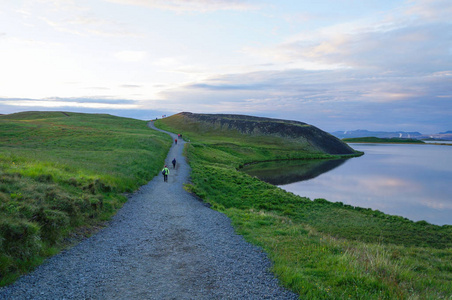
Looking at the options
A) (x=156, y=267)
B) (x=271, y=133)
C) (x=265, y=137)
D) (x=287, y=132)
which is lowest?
(x=156, y=267)

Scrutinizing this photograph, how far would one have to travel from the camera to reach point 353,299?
7316mm

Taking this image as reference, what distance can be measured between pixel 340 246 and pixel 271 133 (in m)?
107

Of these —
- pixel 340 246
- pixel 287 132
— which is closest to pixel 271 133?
pixel 287 132

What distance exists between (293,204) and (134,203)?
16.0m

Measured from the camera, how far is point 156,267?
32.5 ft

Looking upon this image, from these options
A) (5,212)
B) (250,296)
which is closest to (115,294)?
(250,296)

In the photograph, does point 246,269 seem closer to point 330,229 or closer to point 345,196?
point 330,229

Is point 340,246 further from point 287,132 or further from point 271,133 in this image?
point 287,132

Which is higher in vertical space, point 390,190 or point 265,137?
point 265,137

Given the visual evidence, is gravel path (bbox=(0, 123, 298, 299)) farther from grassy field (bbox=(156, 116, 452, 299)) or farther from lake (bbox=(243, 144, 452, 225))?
lake (bbox=(243, 144, 452, 225))

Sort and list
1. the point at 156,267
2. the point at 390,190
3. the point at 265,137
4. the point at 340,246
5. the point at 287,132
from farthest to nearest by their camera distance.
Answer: the point at 287,132 → the point at 265,137 → the point at 390,190 → the point at 340,246 → the point at 156,267

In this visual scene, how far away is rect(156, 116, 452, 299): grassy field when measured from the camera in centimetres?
806

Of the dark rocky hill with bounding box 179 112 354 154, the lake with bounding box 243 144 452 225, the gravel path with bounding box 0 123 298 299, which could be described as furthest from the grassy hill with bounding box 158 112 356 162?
the gravel path with bounding box 0 123 298 299

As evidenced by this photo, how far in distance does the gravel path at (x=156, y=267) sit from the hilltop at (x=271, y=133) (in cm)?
9324
